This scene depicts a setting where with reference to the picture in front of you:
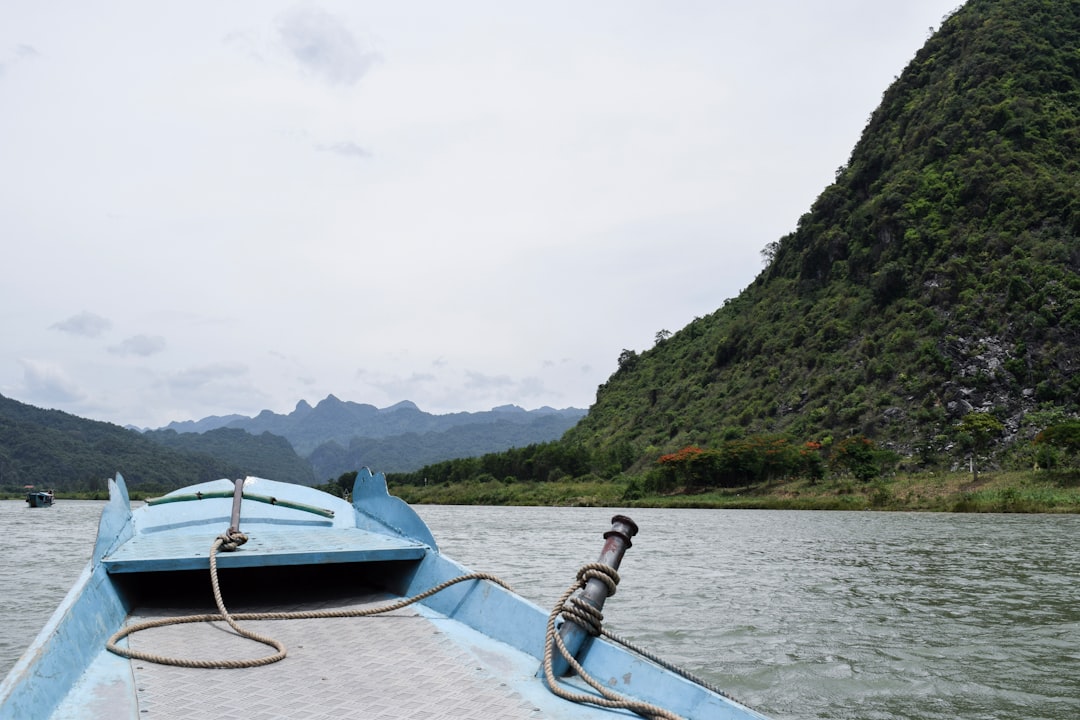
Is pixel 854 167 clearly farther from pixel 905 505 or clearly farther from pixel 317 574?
pixel 317 574

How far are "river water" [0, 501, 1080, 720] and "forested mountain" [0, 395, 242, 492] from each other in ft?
339

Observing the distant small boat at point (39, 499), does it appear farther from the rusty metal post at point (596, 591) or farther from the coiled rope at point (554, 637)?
the rusty metal post at point (596, 591)

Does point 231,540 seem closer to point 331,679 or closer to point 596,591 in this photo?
point 331,679

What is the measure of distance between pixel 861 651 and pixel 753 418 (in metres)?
64.6

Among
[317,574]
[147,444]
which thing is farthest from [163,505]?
A: [147,444]

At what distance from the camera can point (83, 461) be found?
133 meters

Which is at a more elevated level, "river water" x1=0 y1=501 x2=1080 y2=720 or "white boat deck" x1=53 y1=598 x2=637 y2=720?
"white boat deck" x1=53 y1=598 x2=637 y2=720

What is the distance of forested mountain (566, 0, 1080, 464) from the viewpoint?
54875 mm

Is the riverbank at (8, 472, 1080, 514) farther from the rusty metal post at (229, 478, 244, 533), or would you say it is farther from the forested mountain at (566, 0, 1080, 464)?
the rusty metal post at (229, 478, 244, 533)

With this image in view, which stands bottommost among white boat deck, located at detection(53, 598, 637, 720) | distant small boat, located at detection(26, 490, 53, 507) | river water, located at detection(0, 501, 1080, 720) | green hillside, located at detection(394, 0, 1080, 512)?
distant small boat, located at detection(26, 490, 53, 507)

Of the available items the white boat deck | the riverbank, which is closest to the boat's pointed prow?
the white boat deck

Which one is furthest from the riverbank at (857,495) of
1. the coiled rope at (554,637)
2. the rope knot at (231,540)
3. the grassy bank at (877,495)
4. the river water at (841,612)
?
the rope knot at (231,540)

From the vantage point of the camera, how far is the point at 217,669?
4.05 m

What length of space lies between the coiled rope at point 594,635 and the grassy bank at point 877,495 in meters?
35.7
